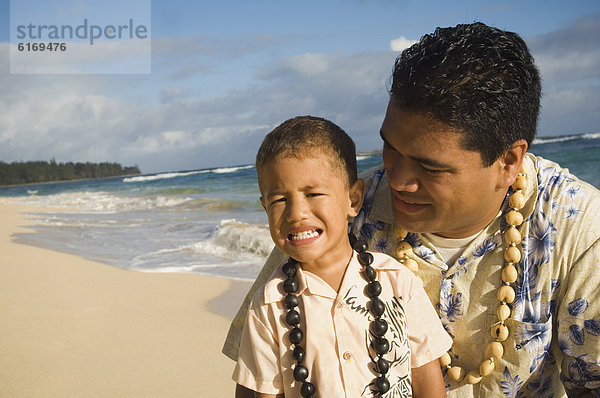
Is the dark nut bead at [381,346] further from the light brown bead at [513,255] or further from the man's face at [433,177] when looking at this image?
the light brown bead at [513,255]

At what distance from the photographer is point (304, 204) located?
182cm

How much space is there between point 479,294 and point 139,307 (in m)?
3.52

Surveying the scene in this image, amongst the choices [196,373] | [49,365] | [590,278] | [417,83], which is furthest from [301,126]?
[49,365]

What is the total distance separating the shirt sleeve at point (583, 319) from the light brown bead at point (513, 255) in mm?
180

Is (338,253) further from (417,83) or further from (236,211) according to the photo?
(236,211)

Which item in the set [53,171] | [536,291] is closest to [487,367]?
[536,291]

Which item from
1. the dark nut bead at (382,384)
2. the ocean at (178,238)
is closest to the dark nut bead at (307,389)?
the dark nut bead at (382,384)

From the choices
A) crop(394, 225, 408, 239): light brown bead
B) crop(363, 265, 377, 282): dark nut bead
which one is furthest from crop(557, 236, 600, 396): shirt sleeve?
crop(363, 265, 377, 282): dark nut bead

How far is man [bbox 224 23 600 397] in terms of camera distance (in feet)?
6.21

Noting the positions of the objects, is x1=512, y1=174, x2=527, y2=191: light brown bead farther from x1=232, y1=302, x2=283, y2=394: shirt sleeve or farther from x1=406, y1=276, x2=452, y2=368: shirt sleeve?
x1=232, y1=302, x2=283, y2=394: shirt sleeve

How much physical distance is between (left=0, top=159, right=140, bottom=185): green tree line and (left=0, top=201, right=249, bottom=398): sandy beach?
2473 inches

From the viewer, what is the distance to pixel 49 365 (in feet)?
11.9

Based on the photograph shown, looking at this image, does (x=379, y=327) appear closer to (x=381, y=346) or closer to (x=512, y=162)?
(x=381, y=346)

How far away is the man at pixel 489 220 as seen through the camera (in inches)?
74.5
